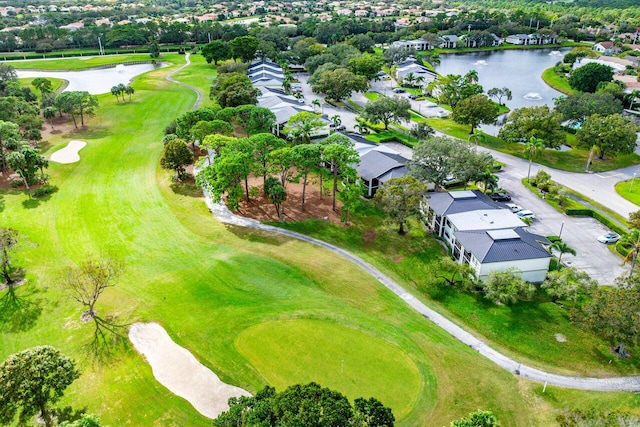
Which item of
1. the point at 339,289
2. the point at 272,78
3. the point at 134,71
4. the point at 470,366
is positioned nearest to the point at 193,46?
the point at 134,71

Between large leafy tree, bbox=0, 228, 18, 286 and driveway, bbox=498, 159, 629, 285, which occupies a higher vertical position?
large leafy tree, bbox=0, 228, 18, 286

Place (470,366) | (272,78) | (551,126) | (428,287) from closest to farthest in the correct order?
(470,366) < (428,287) < (551,126) < (272,78)

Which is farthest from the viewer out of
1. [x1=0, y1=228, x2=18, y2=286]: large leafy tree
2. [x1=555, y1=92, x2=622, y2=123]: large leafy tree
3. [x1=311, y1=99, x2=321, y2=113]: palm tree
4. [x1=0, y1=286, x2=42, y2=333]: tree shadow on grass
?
[x1=311, y1=99, x2=321, y2=113]: palm tree

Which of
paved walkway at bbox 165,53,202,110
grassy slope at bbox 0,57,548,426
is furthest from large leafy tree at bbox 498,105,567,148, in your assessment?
paved walkway at bbox 165,53,202,110

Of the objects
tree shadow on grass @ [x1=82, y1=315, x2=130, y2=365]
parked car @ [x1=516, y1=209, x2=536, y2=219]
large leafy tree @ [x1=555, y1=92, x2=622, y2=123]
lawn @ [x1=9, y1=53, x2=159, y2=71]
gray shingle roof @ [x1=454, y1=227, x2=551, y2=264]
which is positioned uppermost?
lawn @ [x1=9, y1=53, x2=159, y2=71]

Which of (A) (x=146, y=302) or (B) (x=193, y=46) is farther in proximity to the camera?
(B) (x=193, y=46)

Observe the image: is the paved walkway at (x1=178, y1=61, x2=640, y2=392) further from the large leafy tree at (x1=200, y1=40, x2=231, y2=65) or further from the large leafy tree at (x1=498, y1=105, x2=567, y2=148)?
the large leafy tree at (x1=200, y1=40, x2=231, y2=65)

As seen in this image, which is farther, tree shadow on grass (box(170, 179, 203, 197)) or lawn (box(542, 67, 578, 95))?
lawn (box(542, 67, 578, 95))

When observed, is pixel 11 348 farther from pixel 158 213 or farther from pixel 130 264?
pixel 158 213
